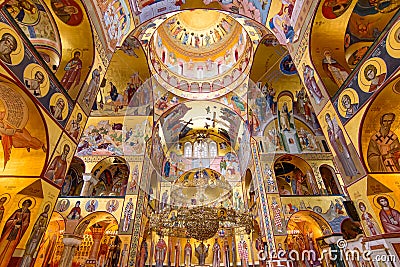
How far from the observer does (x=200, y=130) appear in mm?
19281

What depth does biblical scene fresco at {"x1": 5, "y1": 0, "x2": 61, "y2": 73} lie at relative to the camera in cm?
557

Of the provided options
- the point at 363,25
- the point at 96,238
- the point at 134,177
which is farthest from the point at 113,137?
→ the point at 363,25

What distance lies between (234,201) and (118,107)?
11.4 m

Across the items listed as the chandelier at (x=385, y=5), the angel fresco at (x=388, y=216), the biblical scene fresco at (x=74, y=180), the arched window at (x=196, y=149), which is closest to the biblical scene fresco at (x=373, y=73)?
the angel fresco at (x=388, y=216)

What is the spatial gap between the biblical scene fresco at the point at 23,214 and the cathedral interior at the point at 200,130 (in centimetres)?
2

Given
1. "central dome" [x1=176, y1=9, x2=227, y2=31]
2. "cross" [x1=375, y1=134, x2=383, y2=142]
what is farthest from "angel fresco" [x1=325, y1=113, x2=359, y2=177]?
"central dome" [x1=176, y1=9, x2=227, y2=31]

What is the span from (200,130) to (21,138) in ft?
49.4

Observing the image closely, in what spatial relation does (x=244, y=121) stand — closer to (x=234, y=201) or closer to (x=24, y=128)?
(x=234, y=201)

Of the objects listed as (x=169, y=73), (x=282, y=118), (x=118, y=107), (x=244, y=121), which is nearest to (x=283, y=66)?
(x=282, y=118)

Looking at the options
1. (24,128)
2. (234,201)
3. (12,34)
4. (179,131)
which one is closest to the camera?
(12,34)

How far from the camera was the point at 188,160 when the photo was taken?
19.5 meters

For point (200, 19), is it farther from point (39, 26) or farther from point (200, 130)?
point (39, 26)

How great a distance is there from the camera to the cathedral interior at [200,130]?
15.1 ft

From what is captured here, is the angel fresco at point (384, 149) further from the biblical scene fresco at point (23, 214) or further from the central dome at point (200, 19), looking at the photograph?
the central dome at point (200, 19)
